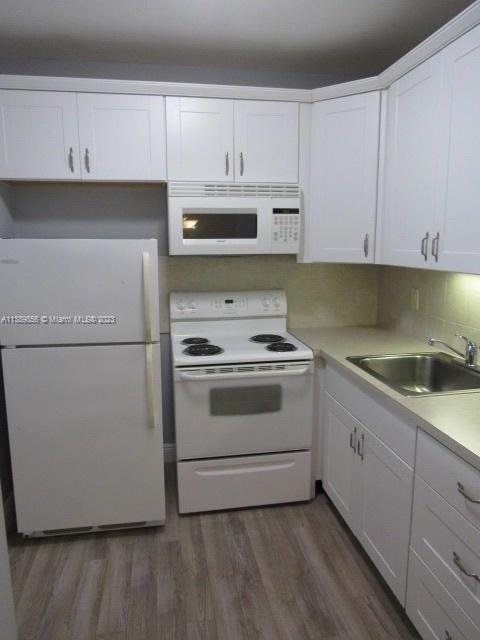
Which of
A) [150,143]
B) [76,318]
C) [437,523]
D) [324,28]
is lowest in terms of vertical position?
[437,523]

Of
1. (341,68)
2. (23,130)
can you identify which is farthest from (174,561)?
(341,68)

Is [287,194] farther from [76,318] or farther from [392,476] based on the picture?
[392,476]

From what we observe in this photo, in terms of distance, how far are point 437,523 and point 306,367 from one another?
41.3 inches

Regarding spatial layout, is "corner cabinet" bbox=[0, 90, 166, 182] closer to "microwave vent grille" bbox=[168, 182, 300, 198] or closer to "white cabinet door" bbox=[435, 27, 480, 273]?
"microwave vent grille" bbox=[168, 182, 300, 198]

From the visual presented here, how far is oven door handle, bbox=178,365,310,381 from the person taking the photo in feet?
7.23

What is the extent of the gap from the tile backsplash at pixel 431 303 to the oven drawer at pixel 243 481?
39.5 inches

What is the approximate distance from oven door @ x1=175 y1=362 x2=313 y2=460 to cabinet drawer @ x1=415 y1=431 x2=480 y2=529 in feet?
3.00

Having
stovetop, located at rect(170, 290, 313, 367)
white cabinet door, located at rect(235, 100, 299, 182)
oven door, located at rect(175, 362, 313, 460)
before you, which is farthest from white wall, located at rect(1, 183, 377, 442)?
oven door, located at rect(175, 362, 313, 460)

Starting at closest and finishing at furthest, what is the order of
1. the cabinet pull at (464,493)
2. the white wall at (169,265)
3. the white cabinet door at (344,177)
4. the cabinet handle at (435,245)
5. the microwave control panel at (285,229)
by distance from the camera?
the cabinet pull at (464,493) → the cabinet handle at (435,245) → the white cabinet door at (344,177) → the microwave control panel at (285,229) → the white wall at (169,265)

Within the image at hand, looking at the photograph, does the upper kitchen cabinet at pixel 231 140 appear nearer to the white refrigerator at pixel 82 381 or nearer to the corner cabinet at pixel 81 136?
the corner cabinet at pixel 81 136

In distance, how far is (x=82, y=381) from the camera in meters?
2.08

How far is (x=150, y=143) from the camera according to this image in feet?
7.56

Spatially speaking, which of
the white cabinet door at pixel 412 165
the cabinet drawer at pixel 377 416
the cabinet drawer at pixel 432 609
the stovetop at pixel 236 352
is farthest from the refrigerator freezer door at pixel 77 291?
the cabinet drawer at pixel 432 609

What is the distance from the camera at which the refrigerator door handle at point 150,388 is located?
6.86 feet
